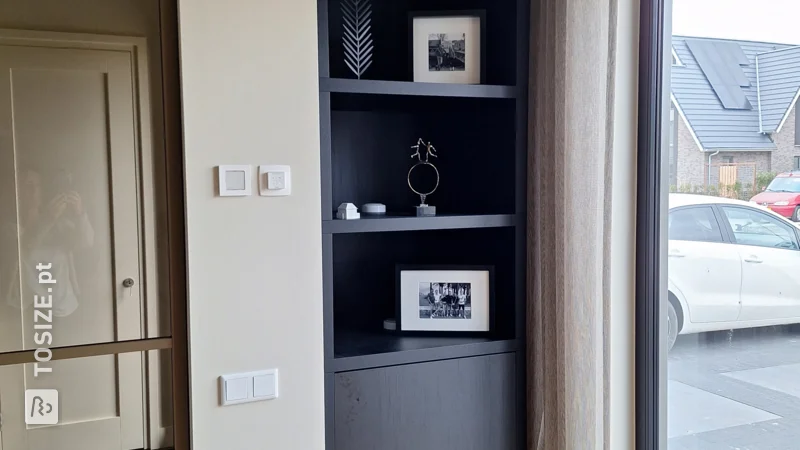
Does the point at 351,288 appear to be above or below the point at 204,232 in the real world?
below

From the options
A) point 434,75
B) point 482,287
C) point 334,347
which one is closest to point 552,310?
point 482,287

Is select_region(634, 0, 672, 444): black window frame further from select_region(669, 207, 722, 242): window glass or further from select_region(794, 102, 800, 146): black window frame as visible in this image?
select_region(794, 102, 800, 146): black window frame

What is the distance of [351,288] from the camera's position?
2.53 m

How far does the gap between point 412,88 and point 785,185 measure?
109 cm

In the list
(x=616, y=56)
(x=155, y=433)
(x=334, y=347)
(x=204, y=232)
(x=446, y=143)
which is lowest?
(x=155, y=433)

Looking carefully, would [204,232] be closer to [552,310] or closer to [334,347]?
[334,347]

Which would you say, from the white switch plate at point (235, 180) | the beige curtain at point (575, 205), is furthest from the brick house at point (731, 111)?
the white switch plate at point (235, 180)

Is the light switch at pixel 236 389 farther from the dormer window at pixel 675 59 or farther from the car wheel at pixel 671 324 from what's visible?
the dormer window at pixel 675 59

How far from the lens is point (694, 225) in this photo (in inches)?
76.6

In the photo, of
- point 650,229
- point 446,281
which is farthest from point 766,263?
point 446,281

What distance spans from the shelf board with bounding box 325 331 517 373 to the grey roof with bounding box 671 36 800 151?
0.94 meters

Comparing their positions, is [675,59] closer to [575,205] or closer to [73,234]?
[575,205]

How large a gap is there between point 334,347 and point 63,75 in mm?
1128

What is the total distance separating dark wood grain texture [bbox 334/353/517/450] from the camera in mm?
2059
